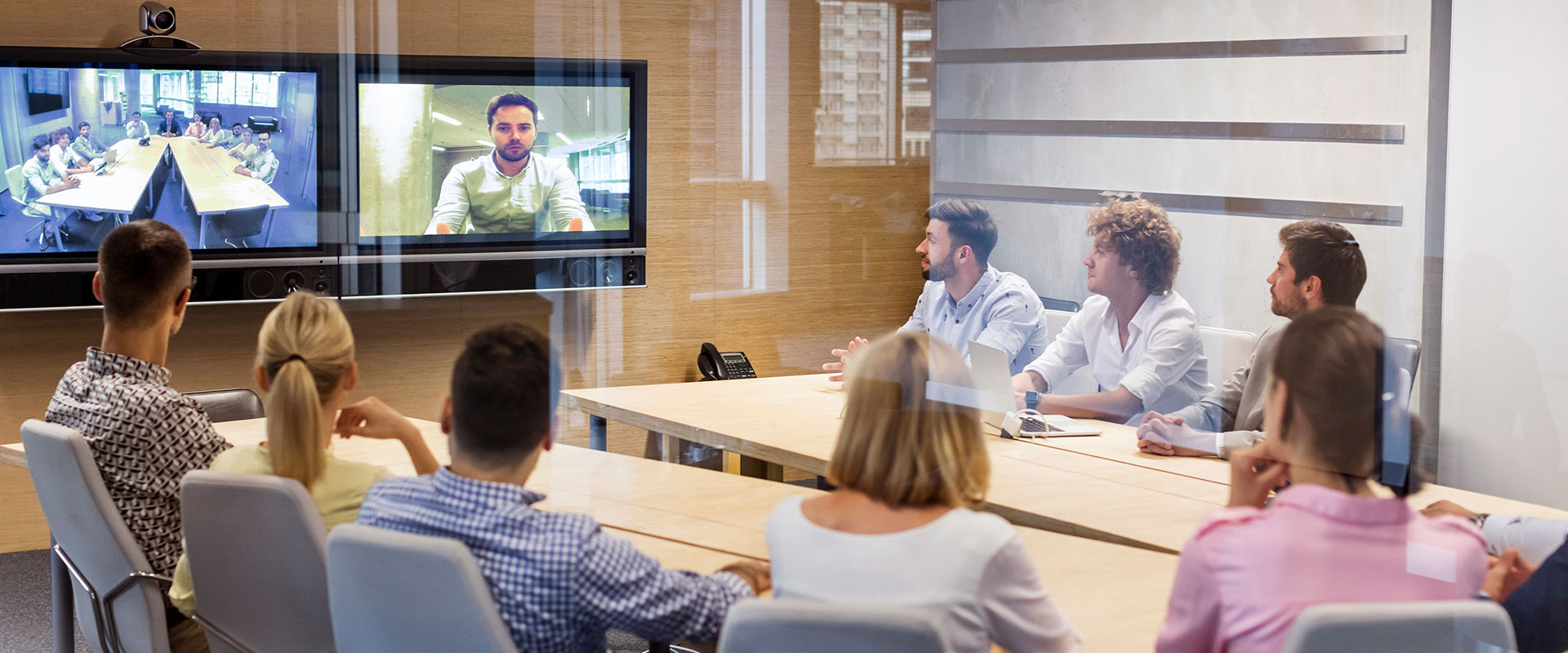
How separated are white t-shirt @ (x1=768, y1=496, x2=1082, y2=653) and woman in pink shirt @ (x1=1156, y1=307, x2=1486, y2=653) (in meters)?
0.19

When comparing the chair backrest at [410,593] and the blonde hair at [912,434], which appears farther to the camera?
the blonde hair at [912,434]


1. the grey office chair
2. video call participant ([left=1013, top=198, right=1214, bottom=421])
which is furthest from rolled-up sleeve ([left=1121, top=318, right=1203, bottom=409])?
the grey office chair

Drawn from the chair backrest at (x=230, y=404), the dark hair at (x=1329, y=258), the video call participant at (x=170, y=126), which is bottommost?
the chair backrest at (x=230, y=404)

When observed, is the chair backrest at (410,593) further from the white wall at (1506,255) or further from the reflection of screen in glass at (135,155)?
the reflection of screen in glass at (135,155)

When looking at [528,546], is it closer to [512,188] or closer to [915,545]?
[915,545]

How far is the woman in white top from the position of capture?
1.59 metres

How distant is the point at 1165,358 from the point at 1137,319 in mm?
94

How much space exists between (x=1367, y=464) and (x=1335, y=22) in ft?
2.84

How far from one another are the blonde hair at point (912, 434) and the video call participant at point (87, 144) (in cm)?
319

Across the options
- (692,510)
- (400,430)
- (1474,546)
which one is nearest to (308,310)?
(400,430)

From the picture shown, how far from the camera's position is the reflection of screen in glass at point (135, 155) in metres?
3.97

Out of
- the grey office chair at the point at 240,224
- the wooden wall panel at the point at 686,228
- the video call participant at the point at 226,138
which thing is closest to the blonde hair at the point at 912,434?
the wooden wall panel at the point at 686,228

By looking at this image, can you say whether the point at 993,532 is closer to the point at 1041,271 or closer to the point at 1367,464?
the point at 1367,464

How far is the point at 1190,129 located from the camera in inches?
89.6
